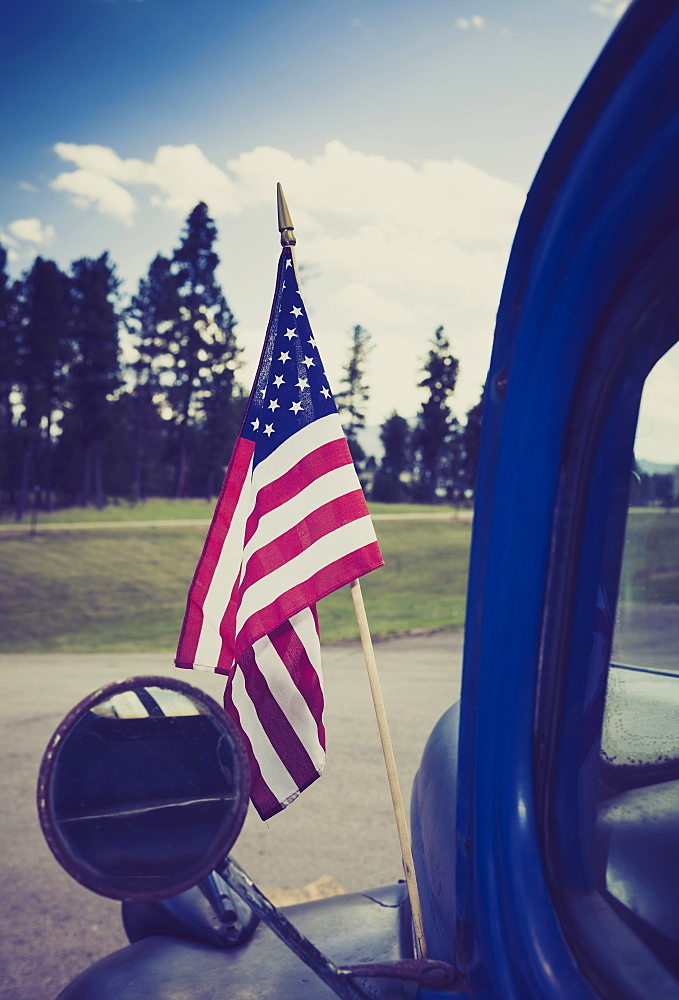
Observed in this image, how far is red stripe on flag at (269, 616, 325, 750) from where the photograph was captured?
1698 millimetres

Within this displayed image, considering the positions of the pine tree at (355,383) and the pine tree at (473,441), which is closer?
the pine tree at (473,441)

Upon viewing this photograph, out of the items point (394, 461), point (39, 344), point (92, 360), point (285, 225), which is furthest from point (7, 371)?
point (285, 225)

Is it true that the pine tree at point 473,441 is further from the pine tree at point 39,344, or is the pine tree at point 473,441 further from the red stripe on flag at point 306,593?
the pine tree at point 39,344

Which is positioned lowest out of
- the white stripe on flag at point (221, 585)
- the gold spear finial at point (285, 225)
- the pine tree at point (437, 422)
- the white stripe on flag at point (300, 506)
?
the white stripe on flag at point (221, 585)

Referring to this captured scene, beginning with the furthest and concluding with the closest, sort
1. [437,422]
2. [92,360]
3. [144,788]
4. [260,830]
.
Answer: [437,422]
[92,360]
[260,830]
[144,788]

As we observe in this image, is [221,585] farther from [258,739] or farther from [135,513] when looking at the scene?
[135,513]

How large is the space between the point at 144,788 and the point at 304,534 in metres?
0.75

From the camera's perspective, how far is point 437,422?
53.2 m

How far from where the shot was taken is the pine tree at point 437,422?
53.2 m

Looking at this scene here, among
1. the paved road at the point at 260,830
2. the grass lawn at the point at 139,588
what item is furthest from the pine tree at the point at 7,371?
the paved road at the point at 260,830

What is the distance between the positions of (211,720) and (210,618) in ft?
2.55

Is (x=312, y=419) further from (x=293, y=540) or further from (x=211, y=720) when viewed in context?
(x=211, y=720)

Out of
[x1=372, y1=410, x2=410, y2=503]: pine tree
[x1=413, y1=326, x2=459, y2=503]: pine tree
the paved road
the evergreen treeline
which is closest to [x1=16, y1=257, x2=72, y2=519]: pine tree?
the evergreen treeline

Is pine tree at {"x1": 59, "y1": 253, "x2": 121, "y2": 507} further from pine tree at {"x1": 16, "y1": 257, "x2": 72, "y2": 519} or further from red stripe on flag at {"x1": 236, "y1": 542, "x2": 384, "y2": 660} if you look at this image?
red stripe on flag at {"x1": 236, "y1": 542, "x2": 384, "y2": 660}
